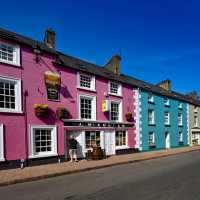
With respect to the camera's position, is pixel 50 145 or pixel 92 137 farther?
pixel 92 137

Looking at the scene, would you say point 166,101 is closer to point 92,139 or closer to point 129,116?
point 129,116

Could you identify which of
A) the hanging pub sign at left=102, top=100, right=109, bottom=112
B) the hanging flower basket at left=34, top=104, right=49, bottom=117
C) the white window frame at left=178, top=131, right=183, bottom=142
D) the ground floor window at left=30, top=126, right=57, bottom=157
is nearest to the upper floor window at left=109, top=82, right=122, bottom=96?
the hanging pub sign at left=102, top=100, right=109, bottom=112

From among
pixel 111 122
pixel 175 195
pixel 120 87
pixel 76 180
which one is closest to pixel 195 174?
pixel 175 195

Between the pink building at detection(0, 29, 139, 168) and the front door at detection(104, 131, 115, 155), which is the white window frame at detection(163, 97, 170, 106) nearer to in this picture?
the pink building at detection(0, 29, 139, 168)

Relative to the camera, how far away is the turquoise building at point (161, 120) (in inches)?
942

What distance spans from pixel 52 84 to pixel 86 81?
A: 3.59m

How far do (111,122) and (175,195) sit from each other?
504 inches

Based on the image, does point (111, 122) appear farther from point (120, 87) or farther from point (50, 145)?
point (50, 145)

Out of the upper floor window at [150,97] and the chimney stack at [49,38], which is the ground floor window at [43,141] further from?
the upper floor window at [150,97]

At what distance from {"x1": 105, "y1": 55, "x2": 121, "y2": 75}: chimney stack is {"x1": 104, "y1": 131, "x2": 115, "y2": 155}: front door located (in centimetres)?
687

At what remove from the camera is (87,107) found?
18328 millimetres

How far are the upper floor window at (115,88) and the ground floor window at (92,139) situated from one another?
13.1 feet

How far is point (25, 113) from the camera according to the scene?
550 inches

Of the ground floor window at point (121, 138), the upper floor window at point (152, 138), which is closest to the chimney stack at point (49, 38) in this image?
the ground floor window at point (121, 138)
